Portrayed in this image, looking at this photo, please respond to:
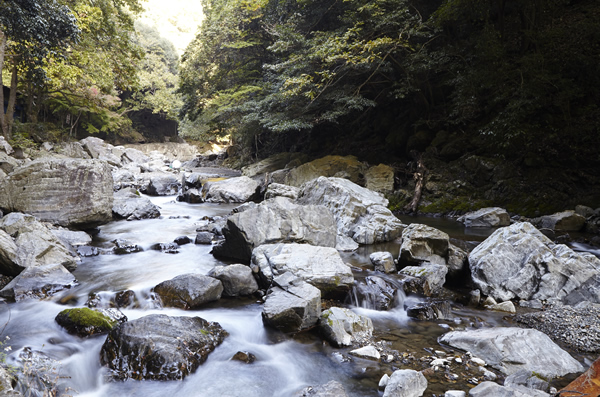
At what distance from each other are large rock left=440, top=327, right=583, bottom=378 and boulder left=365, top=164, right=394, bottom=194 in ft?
34.6

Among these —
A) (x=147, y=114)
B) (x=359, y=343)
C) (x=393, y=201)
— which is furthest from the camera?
(x=147, y=114)

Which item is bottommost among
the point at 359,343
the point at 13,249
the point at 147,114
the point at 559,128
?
the point at 359,343

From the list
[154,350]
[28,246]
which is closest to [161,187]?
[28,246]

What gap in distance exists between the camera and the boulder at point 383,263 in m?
6.29

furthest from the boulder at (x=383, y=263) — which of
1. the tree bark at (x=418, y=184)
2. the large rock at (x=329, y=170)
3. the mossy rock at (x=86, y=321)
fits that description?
the large rock at (x=329, y=170)

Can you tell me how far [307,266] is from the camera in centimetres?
518

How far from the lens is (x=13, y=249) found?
540 centimetres

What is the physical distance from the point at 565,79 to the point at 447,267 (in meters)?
7.93

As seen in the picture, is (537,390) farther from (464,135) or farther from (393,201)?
(464,135)

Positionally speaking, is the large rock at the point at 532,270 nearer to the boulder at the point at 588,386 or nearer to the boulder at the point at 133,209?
the boulder at the point at 588,386

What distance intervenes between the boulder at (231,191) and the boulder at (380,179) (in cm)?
506

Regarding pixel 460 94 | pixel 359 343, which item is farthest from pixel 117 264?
pixel 460 94

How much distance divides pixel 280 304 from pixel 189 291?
1479 mm

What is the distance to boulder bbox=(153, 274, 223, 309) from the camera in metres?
4.88
